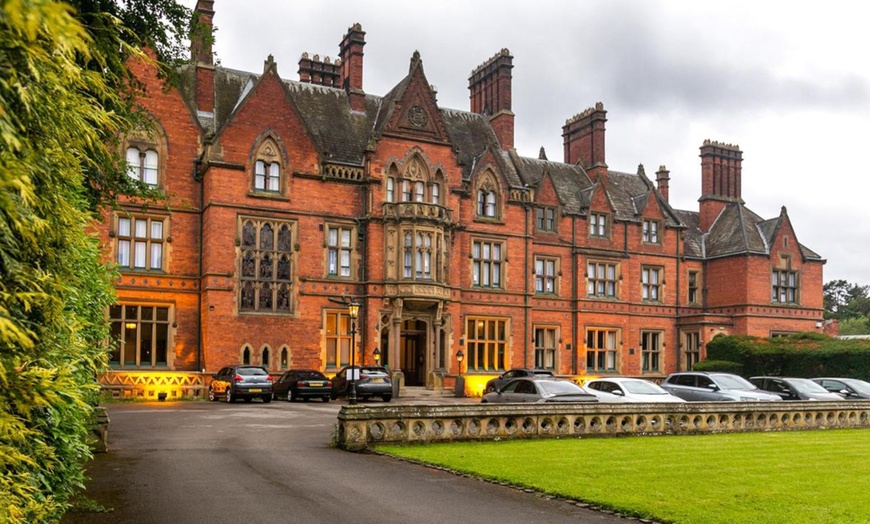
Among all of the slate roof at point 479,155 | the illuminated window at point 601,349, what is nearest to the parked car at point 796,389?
the illuminated window at point 601,349

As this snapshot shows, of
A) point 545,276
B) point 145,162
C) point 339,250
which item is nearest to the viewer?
point 145,162

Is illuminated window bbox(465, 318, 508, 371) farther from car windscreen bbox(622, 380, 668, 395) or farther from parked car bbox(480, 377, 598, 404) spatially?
parked car bbox(480, 377, 598, 404)

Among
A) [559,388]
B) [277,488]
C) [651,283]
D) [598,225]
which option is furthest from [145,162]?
[651,283]

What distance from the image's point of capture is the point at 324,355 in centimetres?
3675

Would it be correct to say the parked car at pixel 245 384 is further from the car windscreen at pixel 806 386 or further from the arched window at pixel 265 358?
the car windscreen at pixel 806 386

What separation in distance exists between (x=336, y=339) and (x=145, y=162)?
435 inches

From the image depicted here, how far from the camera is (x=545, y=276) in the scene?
43.9m

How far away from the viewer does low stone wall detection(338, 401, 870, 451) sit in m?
17.4

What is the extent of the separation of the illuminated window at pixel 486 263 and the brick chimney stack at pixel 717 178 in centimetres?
1622

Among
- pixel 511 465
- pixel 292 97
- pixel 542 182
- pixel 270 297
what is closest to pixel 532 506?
pixel 511 465

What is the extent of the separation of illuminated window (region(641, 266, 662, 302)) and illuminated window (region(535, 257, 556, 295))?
240 inches

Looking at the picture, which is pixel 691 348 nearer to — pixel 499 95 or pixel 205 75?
pixel 499 95

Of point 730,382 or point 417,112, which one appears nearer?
point 730,382

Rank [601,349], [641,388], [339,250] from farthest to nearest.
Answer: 1. [601,349]
2. [339,250]
3. [641,388]
